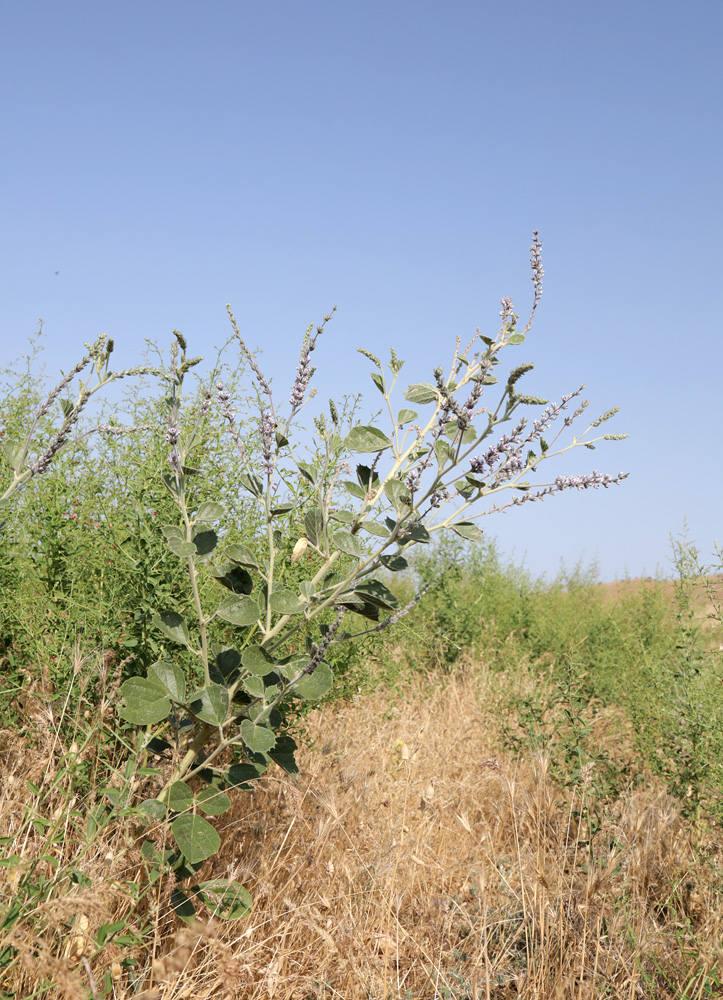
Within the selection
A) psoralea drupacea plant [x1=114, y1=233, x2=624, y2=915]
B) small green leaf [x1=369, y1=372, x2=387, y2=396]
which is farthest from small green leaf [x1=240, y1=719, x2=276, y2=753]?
small green leaf [x1=369, y1=372, x2=387, y2=396]

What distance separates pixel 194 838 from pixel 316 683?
0.45 metres

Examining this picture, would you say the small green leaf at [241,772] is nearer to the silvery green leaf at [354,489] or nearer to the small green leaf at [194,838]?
the small green leaf at [194,838]

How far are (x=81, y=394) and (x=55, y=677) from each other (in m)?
1.35

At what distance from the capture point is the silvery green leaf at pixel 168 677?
1734 mm

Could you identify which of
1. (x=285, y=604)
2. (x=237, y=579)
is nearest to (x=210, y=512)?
(x=237, y=579)

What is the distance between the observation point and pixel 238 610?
1714 mm

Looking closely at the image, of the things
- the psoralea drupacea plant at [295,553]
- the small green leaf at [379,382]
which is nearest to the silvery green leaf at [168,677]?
the psoralea drupacea plant at [295,553]

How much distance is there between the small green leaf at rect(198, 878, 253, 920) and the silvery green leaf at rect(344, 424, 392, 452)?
44.5 inches

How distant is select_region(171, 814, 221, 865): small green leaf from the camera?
165cm

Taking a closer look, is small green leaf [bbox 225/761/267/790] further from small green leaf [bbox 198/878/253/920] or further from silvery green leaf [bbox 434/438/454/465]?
silvery green leaf [bbox 434/438/454/465]

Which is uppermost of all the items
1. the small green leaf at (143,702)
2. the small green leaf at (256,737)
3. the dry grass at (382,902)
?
the small green leaf at (143,702)

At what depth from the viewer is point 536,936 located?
2.24 metres

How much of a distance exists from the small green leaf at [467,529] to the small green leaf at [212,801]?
34.4 inches

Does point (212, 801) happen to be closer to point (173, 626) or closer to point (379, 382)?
point (173, 626)
